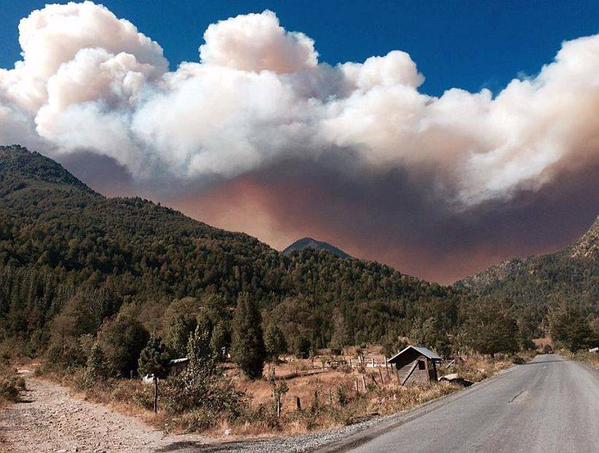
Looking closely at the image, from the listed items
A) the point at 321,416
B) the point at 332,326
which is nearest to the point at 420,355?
the point at 321,416

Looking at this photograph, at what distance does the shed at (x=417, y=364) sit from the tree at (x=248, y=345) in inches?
831

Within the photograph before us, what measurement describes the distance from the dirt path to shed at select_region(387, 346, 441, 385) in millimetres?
29607

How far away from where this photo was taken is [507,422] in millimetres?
18062

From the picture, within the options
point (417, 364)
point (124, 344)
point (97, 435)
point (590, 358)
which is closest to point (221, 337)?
point (124, 344)

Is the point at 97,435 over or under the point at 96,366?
under

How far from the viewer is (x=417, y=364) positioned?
4888 cm

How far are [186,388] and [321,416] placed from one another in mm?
9503

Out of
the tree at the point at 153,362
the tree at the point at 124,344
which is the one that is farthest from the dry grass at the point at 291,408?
the tree at the point at 124,344

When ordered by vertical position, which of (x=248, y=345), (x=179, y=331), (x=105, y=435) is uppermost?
(x=179, y=331)

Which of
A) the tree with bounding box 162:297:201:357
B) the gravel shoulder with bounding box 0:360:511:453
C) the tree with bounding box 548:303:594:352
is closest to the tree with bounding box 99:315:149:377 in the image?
the tree with bounding box 162:297:201:357

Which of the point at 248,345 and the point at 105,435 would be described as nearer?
the point at 105,435

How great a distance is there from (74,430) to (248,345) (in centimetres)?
3699

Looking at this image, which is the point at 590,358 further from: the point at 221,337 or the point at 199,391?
the point at 199,391

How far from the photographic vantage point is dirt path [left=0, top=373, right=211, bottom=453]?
831 inches
